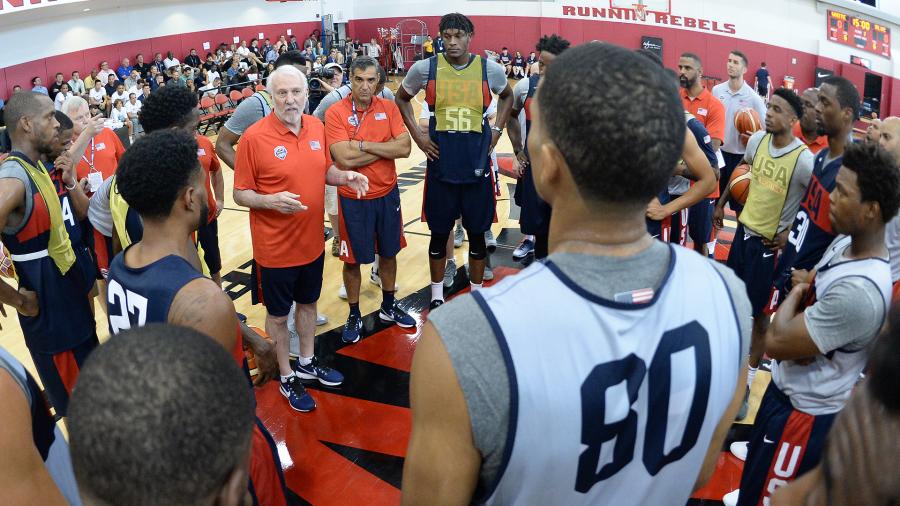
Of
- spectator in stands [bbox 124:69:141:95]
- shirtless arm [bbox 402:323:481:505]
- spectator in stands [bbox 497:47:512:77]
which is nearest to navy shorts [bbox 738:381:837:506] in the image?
shirtless arm [bbox 402:323:481:505]

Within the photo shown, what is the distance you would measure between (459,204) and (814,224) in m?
2.62

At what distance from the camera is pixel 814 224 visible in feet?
11.7

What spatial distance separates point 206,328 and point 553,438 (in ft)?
4.58

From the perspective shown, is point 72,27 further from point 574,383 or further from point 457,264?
point 574,383

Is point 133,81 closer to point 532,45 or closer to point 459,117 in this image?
point 532,45

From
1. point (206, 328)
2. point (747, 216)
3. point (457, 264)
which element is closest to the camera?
point (206, 328)

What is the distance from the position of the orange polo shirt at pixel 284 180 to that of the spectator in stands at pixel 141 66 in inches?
639

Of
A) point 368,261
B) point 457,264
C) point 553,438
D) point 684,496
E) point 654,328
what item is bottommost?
point 457,264

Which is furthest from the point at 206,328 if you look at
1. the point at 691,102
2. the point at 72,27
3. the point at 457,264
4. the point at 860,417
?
the point at 72,27

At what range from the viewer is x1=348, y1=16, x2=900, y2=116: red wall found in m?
16.1

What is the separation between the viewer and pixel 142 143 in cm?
247

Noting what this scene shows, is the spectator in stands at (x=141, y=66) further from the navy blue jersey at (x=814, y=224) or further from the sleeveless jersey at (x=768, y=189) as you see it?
the navy blue jersey at (x=814, y=224)

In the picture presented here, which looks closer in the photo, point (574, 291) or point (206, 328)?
point (574, 291)

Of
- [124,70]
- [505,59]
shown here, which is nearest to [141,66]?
[124,70]
